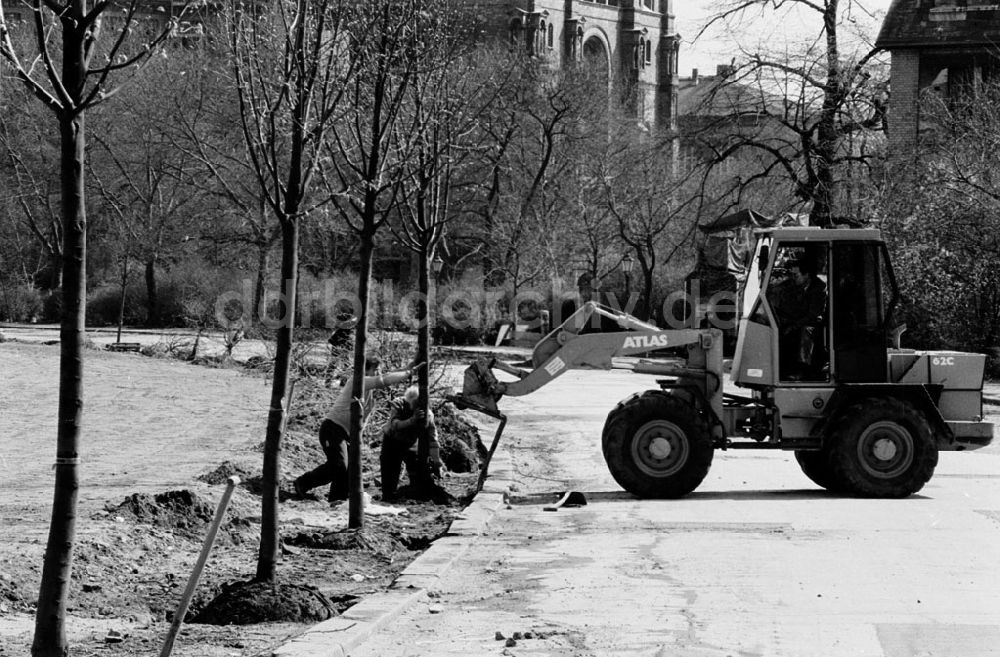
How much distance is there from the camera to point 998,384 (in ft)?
101

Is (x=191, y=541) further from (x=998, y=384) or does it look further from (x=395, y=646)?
(x=998, y=384)

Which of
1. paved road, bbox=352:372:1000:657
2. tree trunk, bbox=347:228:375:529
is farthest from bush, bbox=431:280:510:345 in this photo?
tree trunk, bbox=347:228:375:529

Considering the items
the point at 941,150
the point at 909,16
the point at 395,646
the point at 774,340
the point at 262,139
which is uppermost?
the point at 909,16

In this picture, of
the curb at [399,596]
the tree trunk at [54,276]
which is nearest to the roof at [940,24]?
the tree trunk at [54,276]

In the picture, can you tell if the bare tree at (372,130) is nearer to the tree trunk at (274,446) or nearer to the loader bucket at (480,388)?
the tree trunk at (274,446)

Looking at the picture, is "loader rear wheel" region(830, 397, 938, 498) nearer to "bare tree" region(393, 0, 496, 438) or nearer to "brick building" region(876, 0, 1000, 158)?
"bare tree" region(393, 0, 496, 438)

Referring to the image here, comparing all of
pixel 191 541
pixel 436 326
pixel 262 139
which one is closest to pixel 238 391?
pixel 191 541

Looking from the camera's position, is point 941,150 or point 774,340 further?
point 941,150

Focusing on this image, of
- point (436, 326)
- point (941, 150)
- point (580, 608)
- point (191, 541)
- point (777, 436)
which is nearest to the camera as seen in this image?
point (580, 608)

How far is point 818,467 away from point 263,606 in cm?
809

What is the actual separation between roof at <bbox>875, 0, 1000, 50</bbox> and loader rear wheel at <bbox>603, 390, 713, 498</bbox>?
1387 inches

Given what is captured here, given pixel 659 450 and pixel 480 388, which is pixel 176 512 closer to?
pixel 480 388

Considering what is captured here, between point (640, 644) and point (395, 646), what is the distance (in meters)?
1.33

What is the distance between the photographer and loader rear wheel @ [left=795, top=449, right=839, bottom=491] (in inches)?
546
